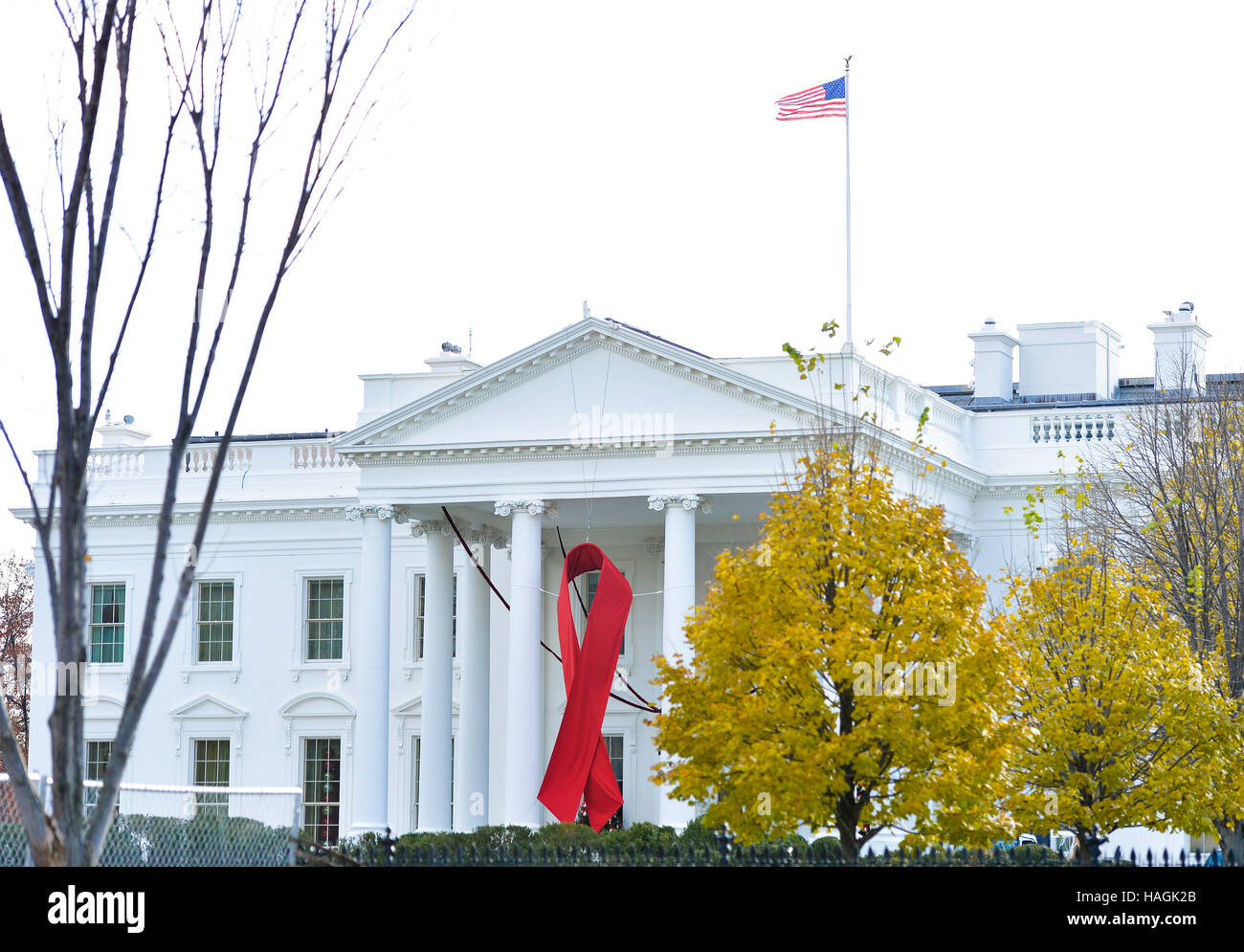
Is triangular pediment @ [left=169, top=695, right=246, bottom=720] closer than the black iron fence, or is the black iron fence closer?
the black iron fence

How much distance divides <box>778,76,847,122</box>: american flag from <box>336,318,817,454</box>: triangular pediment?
6.31m

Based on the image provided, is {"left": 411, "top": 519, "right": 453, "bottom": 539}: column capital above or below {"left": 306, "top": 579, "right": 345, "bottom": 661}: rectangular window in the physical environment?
above

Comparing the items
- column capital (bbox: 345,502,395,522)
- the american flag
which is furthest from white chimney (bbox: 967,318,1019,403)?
column capital (bbox: 345,502,395,522)

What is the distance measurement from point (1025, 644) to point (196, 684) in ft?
84.4

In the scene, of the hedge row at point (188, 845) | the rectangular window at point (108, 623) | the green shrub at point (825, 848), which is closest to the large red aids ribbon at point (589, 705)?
the green shrub at point (825, 848)

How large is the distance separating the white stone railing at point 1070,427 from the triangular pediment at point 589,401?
8.41 meters

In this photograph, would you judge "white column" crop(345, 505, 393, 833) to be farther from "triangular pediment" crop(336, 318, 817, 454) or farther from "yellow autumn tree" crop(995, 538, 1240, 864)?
"yellow autumn tree" crop(995, 538, 1240, 864)

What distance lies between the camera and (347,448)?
37750 millimetres

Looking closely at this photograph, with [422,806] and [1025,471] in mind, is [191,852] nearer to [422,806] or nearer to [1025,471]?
[422,806]

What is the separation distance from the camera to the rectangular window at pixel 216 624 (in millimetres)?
44938

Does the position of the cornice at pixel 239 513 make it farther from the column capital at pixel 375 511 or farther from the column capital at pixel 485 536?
the column capital at pixel 375 511

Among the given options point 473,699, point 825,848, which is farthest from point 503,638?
point 825,848

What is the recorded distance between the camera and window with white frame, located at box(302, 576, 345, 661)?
44.2m

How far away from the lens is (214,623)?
148ft
